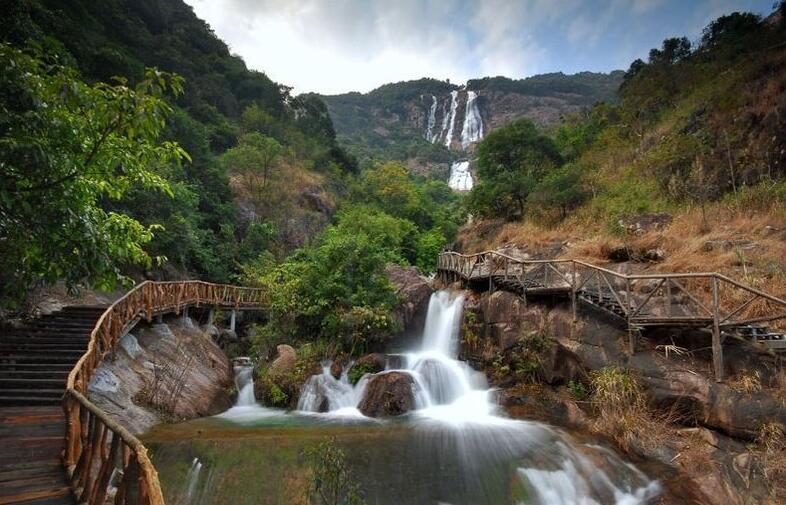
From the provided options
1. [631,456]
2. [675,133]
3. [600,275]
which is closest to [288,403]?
[631,456]

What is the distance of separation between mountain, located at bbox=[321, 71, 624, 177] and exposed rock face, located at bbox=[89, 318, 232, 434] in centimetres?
7443

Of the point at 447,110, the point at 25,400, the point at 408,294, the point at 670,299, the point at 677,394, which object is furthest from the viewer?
the point at 447,110

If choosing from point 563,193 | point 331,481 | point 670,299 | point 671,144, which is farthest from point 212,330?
point 671,144

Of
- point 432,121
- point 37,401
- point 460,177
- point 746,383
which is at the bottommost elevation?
point 37,401

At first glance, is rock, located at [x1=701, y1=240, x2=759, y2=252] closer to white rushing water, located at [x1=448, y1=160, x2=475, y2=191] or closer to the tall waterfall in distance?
white rushing water, located at [x1=448, y1=160, x2=475, y2=191]

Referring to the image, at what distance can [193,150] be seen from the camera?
2356 cm

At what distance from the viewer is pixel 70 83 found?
12.5 feet

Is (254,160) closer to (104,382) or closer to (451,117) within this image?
(104,382)

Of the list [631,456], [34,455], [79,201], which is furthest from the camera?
[631,456]

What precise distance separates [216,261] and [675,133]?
23530 millimetres

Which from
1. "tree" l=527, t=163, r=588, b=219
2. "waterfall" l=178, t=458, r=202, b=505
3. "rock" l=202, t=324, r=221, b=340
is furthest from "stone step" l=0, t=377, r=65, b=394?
"tree" l=527, t=163, r=588, b=219

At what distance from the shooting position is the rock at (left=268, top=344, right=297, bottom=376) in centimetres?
1309

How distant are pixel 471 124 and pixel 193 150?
90744 millimetres

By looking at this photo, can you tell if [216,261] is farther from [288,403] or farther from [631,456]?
[631,456]
